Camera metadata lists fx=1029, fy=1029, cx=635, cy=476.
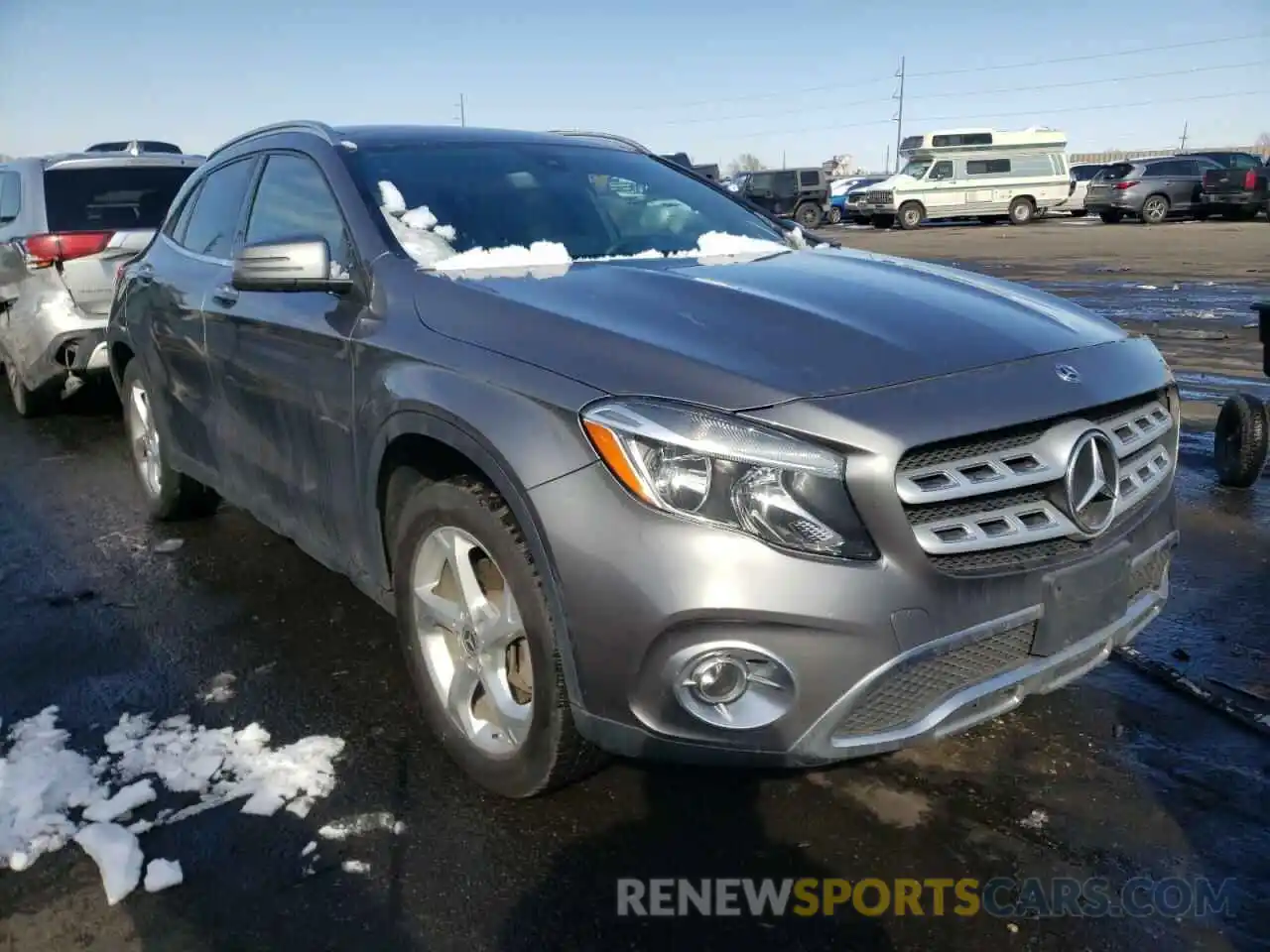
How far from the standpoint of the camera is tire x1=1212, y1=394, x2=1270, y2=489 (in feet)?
16.2

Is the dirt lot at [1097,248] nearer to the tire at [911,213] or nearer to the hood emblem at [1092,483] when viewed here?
the tire at [911,213]

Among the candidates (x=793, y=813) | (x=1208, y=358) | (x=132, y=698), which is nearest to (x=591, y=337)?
(x=793, y=813)

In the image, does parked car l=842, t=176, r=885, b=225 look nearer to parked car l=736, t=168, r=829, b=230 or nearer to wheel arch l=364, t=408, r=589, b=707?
parked car l=736, t=168, r=829, b=230

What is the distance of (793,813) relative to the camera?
2.63 meters

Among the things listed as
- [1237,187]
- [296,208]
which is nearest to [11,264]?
[296,208]

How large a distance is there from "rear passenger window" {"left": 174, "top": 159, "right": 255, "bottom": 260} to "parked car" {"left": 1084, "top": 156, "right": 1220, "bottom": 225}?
2919 centimetres

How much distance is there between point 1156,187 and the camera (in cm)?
2827

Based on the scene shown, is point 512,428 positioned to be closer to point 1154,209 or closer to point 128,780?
point 128,780

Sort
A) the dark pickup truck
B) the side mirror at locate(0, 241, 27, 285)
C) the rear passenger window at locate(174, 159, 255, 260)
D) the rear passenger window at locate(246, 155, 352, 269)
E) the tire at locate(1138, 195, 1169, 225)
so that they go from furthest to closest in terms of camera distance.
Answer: the tire at locate(1138, 195, 1169, 225) < the dark pickup truck < the side mirror at locate(0, 241, 27, 285) < the rear passenger window at locate(174, 159, 255, 260) < the rear passenger window at locate(246, 155, 352, 269)

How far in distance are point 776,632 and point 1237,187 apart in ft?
101

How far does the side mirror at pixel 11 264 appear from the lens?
6.72 m

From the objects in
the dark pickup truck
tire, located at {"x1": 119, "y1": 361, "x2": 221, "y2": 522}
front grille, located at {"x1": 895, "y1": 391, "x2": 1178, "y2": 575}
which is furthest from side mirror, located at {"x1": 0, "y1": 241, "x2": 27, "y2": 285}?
the dark pickup truck

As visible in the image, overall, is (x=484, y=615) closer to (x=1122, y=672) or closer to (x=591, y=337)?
(x=591, y=337)

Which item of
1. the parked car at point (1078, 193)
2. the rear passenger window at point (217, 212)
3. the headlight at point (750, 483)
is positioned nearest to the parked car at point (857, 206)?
the parked car at point (1078, 193)
